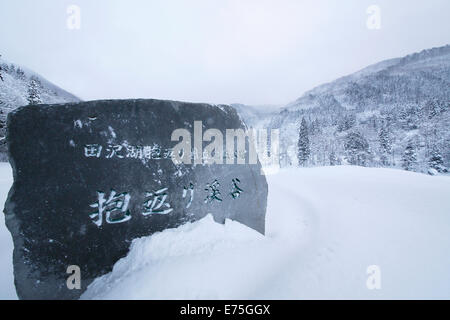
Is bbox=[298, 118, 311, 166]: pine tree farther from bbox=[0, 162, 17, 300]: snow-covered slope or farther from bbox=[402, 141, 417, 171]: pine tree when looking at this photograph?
bbox=[0, 162, 17, 300]: snow-covered slope

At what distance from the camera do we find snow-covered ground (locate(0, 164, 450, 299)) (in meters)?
2.61

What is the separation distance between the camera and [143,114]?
3186mm

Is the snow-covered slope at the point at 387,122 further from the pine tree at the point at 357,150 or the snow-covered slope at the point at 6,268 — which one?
the snow-covered slope at the point at 6,268

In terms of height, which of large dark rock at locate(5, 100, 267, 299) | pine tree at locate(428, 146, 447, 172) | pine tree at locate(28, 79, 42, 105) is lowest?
pine tree at locate(428, 146, 447, 172)

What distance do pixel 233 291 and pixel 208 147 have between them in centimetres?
230

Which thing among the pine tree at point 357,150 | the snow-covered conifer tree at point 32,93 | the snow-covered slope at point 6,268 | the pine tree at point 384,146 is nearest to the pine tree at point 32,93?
the snow-covered conifer tree at point 32,93

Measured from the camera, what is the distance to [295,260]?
10.9 feet

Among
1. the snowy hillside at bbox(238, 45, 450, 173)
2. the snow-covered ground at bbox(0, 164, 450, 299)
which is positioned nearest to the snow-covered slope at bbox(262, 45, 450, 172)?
the snowy hillside at bbox(238, 45, 450, 173)

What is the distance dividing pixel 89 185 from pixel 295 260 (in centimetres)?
352

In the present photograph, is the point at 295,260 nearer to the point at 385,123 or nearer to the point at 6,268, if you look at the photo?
→ the point at 6,268

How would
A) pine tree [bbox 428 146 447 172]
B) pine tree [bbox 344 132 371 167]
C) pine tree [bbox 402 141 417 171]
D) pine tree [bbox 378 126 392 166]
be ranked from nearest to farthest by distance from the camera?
pine tree [bbox 428 146 447 172] → pine tree [bbox 402 141 417 171] → pine tree [bbox 344 132 371 167] → pine tree [bbox 378 126 392 166]

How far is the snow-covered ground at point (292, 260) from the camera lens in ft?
8.57

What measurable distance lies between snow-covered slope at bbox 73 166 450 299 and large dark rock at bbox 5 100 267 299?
15.4 inches
